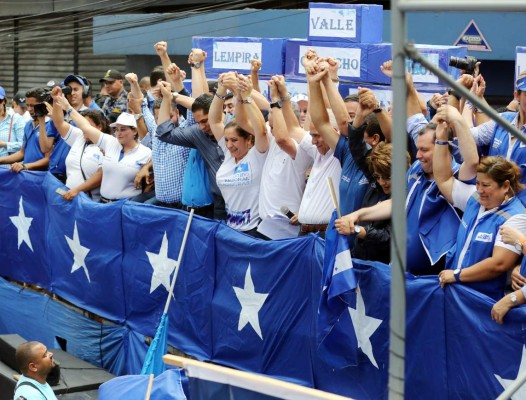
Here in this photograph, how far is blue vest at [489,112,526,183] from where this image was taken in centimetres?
693

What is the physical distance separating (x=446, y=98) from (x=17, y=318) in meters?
6.69

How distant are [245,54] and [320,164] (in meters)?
5.73

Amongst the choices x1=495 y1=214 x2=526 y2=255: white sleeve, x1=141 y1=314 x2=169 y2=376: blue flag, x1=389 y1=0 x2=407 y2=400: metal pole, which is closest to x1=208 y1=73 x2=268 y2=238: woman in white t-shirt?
x1=141 y1=314 x2=169 y2=376: blue flag

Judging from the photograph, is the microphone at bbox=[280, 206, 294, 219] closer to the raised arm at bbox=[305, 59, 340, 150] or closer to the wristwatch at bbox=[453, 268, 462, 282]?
the raised arm at bbox=[305, 59, 340, 150]

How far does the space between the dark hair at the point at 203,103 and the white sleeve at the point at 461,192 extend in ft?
10.3

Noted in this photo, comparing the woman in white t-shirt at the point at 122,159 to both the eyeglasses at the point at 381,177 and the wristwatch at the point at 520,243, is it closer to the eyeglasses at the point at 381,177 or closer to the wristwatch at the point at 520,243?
the eyeglasses at the point at 381,177

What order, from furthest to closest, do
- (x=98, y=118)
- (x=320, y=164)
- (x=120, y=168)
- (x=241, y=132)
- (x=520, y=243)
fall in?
1. (x=98, y=118)
2. (x=120, y=168)
3. (x=241, y=132)
4. (x=320, y=164)
5. (x=520, y=243)

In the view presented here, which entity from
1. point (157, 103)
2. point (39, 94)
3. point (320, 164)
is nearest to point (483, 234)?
point (320, 164)

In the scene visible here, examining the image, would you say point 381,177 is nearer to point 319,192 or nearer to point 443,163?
point 443,163

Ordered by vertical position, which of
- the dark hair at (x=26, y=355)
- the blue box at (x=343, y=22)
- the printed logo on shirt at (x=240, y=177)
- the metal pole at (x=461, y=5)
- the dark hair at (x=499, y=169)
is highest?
the blue box at (x=343, y=22)

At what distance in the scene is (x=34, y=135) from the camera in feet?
42.1

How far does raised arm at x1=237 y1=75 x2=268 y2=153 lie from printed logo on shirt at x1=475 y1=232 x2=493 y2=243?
264cm

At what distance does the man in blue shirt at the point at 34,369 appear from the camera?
770cm

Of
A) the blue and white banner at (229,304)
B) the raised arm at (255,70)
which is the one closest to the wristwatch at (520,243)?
the blue and white banner at (229,304)
